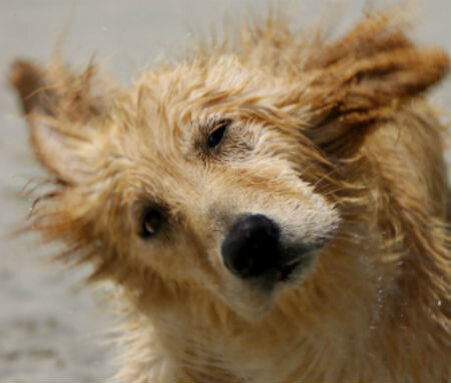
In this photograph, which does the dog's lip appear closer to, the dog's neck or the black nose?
the black nose

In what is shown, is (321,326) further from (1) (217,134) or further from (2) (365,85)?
(2) (365,85)

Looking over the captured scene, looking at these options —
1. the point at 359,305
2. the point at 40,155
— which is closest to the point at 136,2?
the point at 40,155

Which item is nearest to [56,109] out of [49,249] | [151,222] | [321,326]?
[49,249]

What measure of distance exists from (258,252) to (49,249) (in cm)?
150

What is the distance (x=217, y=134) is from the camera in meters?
3.80

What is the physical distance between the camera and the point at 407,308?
155 inches

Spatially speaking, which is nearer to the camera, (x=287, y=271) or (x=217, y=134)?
(x=287, y=271)

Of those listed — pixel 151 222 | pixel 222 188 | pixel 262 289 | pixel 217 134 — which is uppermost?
pixel 217 134

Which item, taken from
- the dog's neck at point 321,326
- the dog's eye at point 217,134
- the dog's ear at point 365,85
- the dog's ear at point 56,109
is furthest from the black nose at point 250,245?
the dog's ear at point 56,109

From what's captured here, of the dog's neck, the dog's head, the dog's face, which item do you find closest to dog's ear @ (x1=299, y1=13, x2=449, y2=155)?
the dog's head

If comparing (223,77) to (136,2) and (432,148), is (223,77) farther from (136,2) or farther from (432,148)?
(136,2)

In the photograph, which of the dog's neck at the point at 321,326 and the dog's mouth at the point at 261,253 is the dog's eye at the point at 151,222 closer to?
the dog's neck at the point at 321,326

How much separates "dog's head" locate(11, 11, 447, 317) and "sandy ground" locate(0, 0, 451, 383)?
10.8 inches

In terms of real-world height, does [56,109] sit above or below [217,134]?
above
